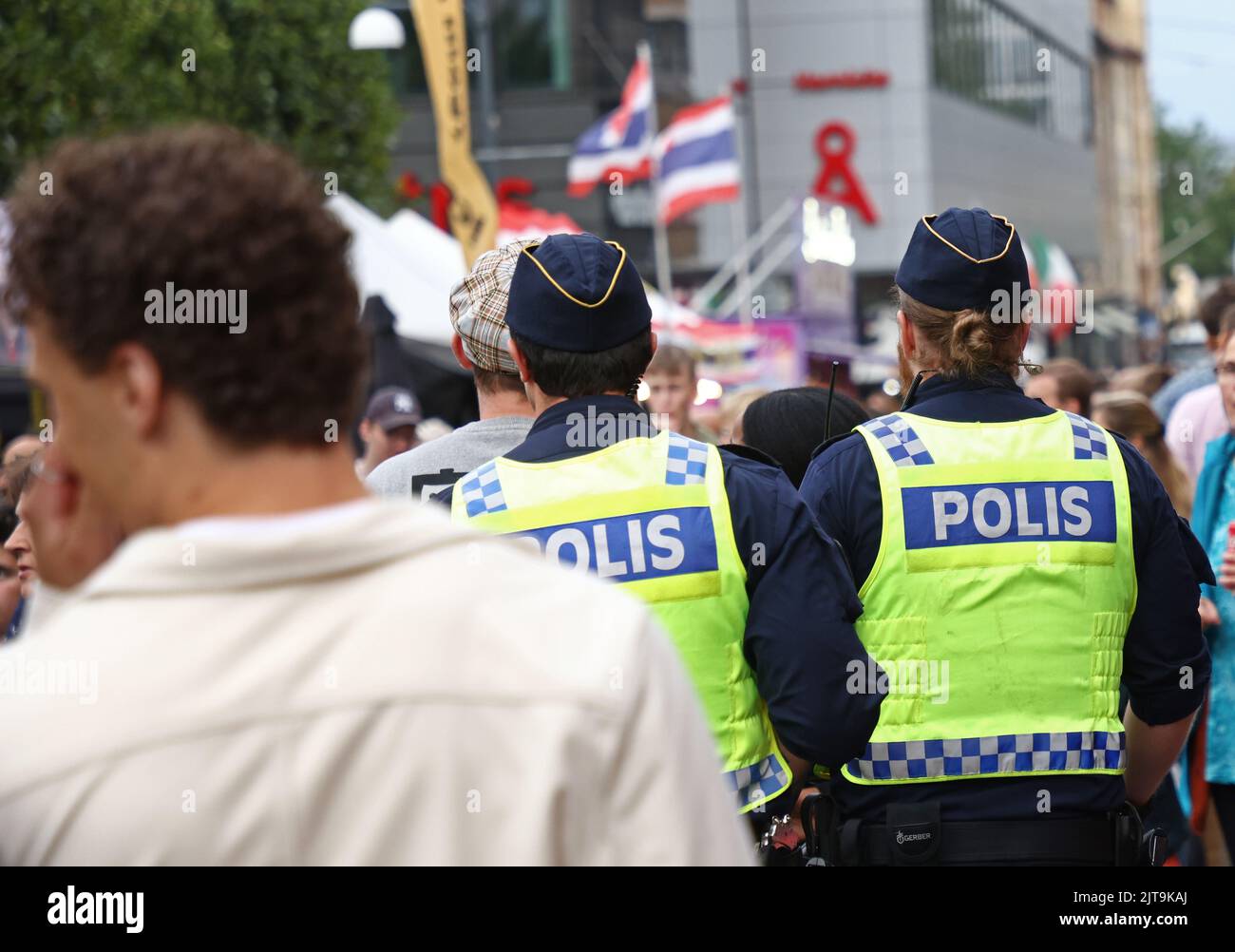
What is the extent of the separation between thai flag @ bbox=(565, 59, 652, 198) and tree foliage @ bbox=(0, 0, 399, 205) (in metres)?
2.95

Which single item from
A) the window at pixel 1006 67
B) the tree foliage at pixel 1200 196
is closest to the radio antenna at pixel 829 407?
the window at pixel 1006 67

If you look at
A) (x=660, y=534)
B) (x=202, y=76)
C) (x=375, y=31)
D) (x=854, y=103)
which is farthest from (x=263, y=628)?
(x=854, y=103)

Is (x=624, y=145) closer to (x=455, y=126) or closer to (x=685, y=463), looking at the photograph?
(x=455, y=126)

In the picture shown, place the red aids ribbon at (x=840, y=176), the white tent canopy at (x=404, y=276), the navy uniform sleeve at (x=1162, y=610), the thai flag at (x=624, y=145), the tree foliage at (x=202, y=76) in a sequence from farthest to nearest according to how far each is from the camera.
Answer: the red aids ribbon at (x=840, y=176) < the thai flag at (x=624, y=145) < the tree foliage at (x=202, y=76) < the white tent canopy at (x=404, y=276) < the navy uniform sleeve at (x=1162, y=610)

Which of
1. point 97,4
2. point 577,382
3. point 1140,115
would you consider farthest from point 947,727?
point 1140,115

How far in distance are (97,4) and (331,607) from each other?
1560 cm

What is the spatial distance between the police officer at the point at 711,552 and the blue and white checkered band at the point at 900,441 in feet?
1.03

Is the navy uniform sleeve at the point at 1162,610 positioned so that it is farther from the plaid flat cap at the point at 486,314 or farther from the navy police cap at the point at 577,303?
the plaid flat cap at the point at 486,314

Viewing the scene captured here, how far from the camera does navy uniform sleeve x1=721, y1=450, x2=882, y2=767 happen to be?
3.25 metres

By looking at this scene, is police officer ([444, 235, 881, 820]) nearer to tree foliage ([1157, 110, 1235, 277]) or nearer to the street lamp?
the street lamp

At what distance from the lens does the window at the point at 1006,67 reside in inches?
1694
